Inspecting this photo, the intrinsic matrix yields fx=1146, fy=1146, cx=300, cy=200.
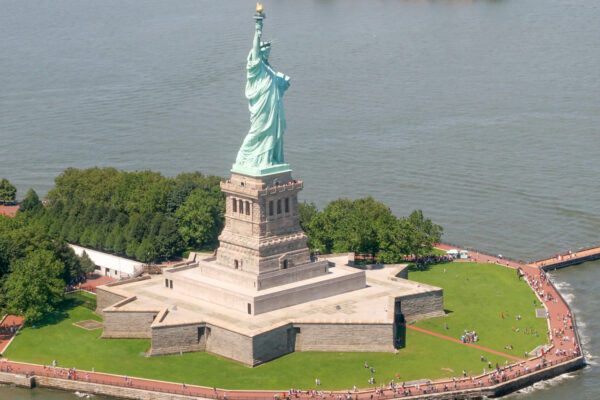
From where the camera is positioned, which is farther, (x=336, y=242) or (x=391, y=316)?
(x=336, y=242)

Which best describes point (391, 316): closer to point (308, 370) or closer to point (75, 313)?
point (308, 370)

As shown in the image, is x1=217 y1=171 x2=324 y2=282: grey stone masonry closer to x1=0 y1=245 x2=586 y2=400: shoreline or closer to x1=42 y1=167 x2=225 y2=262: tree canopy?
x1=0 y1=245 x2=586 y2=400: shoreline

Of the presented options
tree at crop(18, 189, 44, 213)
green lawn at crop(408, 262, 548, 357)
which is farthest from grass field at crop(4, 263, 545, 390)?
tree at crop(18, 189, 44, 213)

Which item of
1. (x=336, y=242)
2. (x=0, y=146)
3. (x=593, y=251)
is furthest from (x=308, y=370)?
(x=0, y=146)

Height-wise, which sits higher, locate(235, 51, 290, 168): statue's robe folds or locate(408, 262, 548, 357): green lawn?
locate(235, 51, 290, 168): statue's robe folds

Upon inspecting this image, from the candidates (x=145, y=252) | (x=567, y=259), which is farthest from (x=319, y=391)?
(x=567, y=259)

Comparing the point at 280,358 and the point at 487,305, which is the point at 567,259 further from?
the point at 280,358

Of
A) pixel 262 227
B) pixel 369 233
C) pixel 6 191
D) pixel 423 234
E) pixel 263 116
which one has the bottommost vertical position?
pixel 423 234
